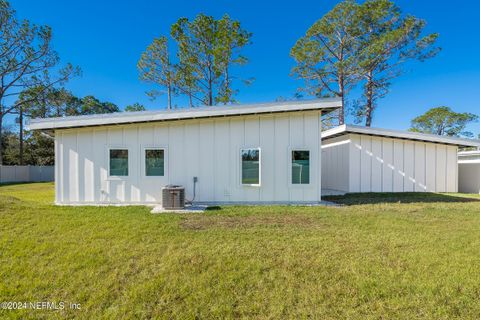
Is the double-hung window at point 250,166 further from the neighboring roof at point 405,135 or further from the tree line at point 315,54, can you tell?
the tree line at point 315,54

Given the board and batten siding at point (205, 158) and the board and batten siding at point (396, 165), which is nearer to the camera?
the board and batten siding at point (205, 158)

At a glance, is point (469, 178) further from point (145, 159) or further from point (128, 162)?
point (128, 162)

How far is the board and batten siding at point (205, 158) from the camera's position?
7109 millimetres

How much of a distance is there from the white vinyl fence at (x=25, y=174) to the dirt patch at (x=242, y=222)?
22.9m

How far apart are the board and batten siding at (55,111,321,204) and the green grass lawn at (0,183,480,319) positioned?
6.50 feet

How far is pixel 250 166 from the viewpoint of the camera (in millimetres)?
7246

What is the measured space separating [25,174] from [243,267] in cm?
2597

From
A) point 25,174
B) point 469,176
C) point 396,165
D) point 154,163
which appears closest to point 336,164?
point 396,165

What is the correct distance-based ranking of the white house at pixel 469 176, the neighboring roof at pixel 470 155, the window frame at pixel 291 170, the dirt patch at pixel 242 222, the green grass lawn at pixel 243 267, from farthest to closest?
1. the neighboring roof at pixel 470 155
2. the white house at pixel 469 176
3. the window frame at pixel 291 170
4. the dirt patch at pixel 242 222
5. the green grass lawn at pixel 243 267

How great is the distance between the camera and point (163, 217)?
17.9 ft

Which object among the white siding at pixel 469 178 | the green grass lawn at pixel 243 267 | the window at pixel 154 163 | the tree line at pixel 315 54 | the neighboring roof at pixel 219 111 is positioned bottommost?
the green grass lawn at pixel 243 267

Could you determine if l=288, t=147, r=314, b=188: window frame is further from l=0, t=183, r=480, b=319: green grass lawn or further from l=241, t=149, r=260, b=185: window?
l=0, t=183, r=480, b=319: green grass lawn

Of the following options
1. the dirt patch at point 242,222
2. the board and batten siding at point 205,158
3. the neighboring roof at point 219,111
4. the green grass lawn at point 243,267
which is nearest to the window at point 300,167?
the board and batten siding at point 205,158

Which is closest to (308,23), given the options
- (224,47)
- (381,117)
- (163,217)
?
(224,47)
